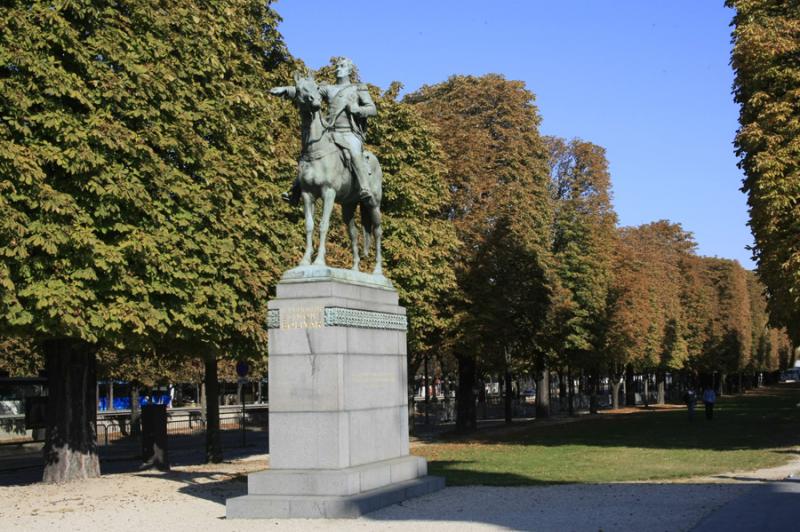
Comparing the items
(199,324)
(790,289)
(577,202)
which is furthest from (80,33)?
(577,202)

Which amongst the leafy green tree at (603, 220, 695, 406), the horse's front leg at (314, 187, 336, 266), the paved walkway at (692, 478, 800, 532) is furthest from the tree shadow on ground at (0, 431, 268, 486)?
the leafy green tree at (603, 220, 695, 406)

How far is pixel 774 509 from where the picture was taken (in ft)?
48.9

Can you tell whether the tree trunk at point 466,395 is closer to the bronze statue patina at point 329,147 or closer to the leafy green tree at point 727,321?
the bronze statue patina at point 329,147

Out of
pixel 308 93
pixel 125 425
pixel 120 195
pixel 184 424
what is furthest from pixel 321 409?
pixel 184 424

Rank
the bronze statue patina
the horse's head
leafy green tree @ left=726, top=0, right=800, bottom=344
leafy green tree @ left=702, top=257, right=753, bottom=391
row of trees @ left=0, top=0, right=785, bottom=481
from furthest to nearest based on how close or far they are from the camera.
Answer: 1. leafy green tree @ left=702, top=257, right=753, bottom=391
2. leafy green tree @ left=726, top=0, right=800, bottom=344
3. row of trees @ left=0, top=0, right=785, bottom=481
4. the bronze statue patina
5. the horse's head

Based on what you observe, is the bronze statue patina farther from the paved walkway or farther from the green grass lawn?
the paved walkway

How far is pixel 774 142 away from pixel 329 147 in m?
16.7

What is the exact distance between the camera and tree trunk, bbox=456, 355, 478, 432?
150 feet

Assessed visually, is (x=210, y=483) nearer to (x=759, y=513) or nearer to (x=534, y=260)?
(x=759, y=513)

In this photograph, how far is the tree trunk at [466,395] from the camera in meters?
45.8

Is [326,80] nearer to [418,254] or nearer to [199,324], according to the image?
[418,254]

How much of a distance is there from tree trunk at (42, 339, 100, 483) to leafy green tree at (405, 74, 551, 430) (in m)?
20.4

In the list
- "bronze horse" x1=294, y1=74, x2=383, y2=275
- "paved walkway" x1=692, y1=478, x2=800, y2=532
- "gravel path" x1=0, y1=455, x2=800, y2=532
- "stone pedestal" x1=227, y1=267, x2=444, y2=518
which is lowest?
"gravel path" x1=0, y1=455, x2=800, y2=532

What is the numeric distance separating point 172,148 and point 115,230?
276cm
